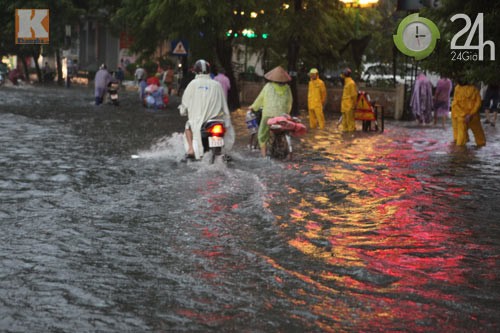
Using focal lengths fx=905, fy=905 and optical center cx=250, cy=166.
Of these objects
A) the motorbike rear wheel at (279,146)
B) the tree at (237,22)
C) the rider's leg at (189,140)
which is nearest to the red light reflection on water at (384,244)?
the motorbike rear wheel at (279,146)

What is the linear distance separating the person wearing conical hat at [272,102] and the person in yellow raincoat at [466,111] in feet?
16.8

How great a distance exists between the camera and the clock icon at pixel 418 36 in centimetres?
1766

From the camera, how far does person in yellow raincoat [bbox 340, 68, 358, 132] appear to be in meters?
23.5

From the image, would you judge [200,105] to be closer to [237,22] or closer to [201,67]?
[201,67]

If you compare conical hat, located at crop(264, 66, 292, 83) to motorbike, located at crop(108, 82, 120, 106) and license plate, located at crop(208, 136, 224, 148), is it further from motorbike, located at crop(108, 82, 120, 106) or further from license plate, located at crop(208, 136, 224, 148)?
motorbike, located at crop(108, 82, 120, 106)

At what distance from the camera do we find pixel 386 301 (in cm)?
621

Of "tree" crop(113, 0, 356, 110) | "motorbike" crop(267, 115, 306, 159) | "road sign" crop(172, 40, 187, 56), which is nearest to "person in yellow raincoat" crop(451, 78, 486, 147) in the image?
"motorbike" crop(267, 115, 306, 159)

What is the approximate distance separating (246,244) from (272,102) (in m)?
7.96

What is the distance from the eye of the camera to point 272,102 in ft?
51.9

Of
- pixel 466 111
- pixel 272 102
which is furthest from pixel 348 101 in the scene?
pixel 272 102

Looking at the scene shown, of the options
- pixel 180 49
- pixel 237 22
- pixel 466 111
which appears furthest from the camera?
pixel 180 49

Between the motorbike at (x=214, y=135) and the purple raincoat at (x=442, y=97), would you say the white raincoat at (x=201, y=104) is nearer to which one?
the motorbike at (x=214, y=135)

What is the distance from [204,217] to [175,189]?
209 centimetres

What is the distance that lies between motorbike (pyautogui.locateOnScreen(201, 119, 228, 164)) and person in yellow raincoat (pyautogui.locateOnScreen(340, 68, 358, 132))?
1008cm
